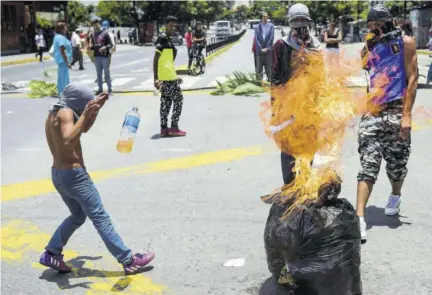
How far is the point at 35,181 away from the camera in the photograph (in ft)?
21.8

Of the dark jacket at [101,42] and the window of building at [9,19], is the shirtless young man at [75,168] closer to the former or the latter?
the dark jacket at [101,42]

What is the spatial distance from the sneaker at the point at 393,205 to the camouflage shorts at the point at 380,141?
1.45 feet

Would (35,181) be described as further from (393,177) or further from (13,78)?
(13,78)

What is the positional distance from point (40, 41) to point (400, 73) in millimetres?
27941

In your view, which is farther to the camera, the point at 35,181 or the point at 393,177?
the point at 35,181

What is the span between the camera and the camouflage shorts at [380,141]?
179 inches

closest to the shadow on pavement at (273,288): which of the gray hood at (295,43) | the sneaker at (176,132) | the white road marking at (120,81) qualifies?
the gray hood at (295,43)

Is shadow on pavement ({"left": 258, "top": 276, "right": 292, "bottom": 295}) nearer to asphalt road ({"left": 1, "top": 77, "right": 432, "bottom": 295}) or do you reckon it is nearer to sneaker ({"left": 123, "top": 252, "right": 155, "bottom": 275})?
asphalt road ({"left": 1, "top": 77, "right": 432, "bottom": 295})

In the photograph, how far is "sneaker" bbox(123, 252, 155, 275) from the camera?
4.03 m

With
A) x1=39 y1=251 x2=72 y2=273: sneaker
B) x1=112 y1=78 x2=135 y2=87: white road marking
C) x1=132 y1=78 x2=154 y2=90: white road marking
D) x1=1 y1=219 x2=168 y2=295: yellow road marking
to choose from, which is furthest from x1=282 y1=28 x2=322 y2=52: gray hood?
x1=112 y1=78 x2=135 y2=87: white road marking

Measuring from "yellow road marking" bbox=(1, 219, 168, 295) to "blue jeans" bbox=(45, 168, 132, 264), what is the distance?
17 centimetres

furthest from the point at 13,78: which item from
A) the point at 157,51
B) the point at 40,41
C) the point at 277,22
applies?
the point at 277,22

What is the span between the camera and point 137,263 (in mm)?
4047

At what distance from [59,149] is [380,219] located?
2821mm
